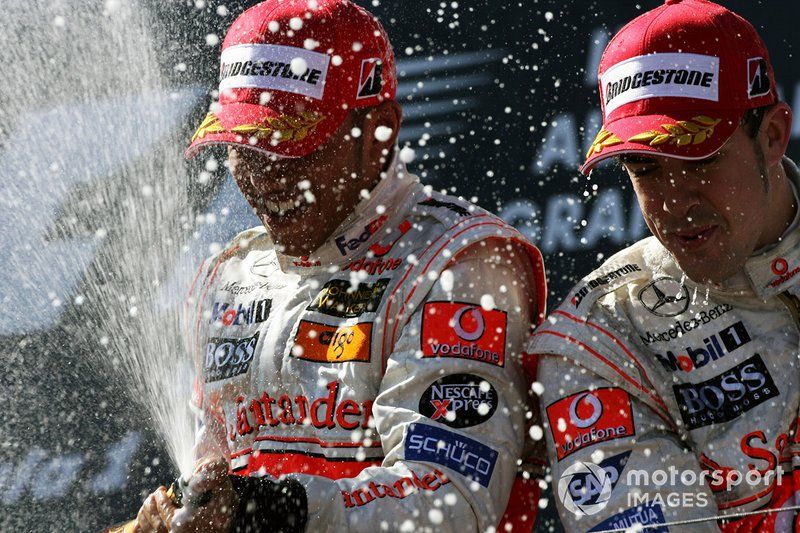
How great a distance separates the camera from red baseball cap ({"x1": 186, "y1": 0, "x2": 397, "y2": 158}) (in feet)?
9.32

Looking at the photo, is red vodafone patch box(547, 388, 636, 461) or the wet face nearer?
red vodafone patch box(547, 388, 636, 461)

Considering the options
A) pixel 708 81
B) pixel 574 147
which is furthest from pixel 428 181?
pixel 708 81

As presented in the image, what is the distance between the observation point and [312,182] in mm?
2887

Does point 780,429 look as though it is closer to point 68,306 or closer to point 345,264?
point 345,264

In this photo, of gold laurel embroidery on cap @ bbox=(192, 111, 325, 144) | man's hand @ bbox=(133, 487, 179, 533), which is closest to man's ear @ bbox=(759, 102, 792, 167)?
gold laurel embroidery on cap @ bbox=(192, 111, 325, 144)

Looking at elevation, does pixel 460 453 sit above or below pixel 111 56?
below

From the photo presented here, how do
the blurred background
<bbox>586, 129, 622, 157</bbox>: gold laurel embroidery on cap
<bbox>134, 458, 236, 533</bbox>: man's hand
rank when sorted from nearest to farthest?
1. <bbox>134, 458, 236, 533</bbox>: man's hand
2. <bbox>586, 129, 622, 157</bbox>: gold laurel embroidery on cap
3. the blurred background

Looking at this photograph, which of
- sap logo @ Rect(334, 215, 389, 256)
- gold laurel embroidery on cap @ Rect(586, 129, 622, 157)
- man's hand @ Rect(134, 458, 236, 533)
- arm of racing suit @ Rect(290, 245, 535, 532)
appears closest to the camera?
man's hand @ Rect(134, 458, 236, 533)

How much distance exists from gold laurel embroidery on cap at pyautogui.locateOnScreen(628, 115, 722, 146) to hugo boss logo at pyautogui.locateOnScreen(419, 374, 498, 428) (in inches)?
24.9

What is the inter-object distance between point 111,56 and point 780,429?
2.84 m

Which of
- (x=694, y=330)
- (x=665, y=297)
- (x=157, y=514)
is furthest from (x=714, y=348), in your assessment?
(x=157, y=514)

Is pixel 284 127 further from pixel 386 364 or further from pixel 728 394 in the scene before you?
pixel 728 394

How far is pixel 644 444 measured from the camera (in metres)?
2.54

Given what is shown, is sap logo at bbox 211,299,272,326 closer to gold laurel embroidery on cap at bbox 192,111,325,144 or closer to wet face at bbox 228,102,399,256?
wet face at bbox 228,102,399,256
